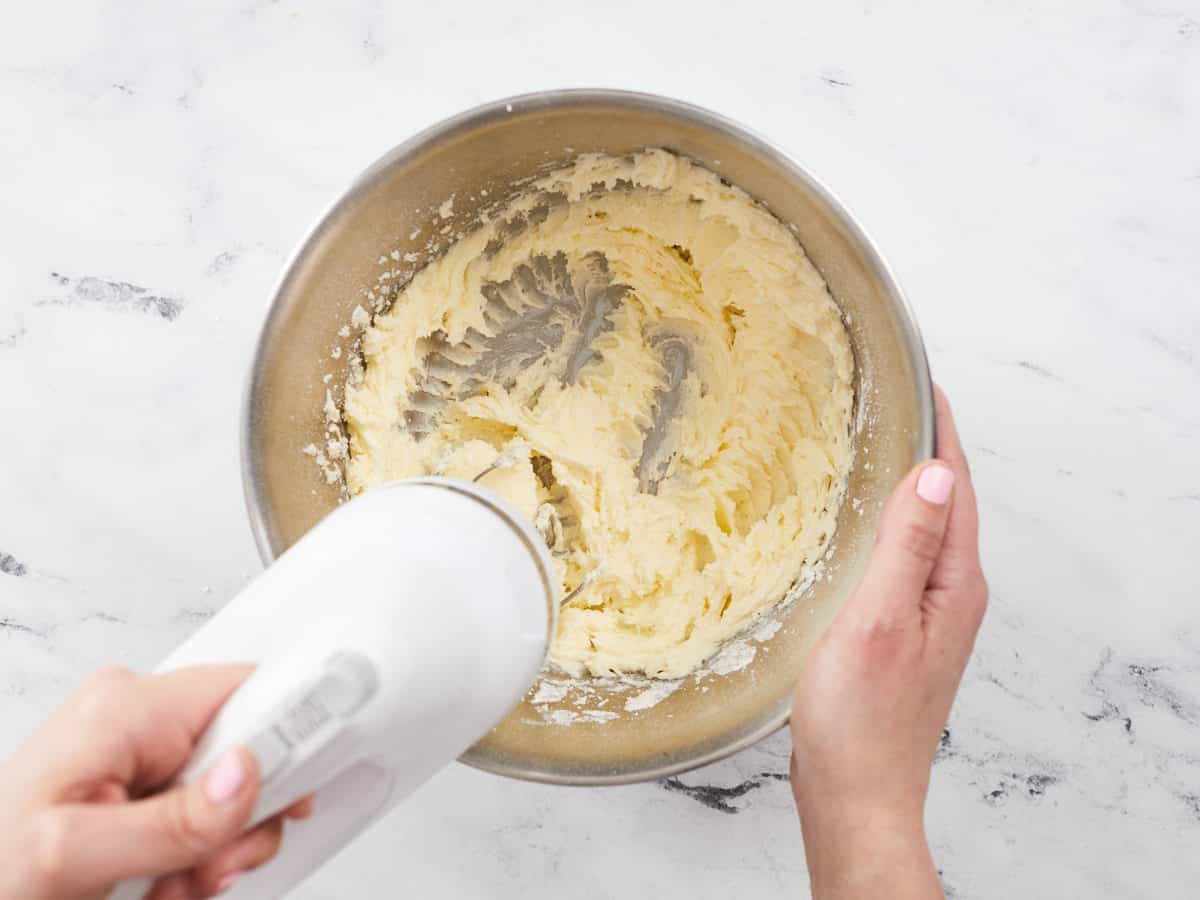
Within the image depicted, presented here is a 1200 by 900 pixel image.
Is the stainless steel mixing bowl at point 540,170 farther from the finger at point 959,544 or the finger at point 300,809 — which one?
the finger at point 300,809

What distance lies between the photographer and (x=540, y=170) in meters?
1.28

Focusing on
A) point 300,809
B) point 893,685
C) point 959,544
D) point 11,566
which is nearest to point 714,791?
point 893,685

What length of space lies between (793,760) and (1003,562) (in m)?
0.53

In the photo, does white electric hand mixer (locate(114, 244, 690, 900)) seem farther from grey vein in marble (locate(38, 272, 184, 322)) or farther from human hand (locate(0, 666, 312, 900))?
grey vein in marble (locate(38, 272, 184, 322))

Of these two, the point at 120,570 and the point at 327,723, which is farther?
the point at 120,570

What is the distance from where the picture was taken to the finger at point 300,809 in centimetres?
76

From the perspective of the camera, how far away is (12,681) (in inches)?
58.2

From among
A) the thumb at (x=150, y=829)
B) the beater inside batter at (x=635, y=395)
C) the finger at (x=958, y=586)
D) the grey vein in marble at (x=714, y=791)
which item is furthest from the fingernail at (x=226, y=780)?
the grey vein in marble at (x=714, y=791)

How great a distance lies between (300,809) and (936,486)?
0.76 metres

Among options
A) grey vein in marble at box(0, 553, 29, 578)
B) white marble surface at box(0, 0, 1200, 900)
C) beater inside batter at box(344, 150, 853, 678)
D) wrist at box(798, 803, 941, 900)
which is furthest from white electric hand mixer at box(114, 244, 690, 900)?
grey vein in marble at box(0, 553, 29, 578)

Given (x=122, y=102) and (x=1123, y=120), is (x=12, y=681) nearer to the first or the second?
(x=122, y=102)

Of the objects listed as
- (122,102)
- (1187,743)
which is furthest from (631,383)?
→ (1187,743)

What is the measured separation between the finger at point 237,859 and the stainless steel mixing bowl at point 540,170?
38cm

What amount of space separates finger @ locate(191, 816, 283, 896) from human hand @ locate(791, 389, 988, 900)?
637mm
